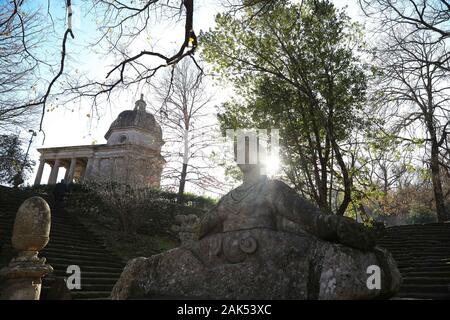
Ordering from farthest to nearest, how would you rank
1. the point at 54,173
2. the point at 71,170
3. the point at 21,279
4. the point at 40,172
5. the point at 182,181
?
1. the point at 40,172
2. the point at 54,173
3. the point at 71,170
4. the point at 182,181
5. the point at 21,279

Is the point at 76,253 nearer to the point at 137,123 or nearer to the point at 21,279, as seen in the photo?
the point at 21,279

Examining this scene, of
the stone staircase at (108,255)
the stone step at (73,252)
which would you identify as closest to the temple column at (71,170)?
the stone staircase at (108,255)

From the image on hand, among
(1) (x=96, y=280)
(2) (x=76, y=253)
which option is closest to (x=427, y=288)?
(1) (x=96, y=280)

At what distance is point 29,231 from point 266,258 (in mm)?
4499

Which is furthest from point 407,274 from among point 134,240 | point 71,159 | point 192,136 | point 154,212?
point 71,159

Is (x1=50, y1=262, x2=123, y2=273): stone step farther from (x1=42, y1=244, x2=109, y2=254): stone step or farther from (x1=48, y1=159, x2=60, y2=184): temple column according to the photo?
(x1=48, y1=159, x2=60, y2=184): temple column

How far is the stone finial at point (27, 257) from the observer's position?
5348 millimetres

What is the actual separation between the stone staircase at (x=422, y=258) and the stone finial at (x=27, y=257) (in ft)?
22.2

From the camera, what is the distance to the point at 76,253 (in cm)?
1275

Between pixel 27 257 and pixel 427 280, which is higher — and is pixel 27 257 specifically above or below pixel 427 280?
above

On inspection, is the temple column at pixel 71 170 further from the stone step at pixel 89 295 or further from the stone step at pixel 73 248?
the stone step at pixel 89 295

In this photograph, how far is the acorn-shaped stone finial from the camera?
558 cm
